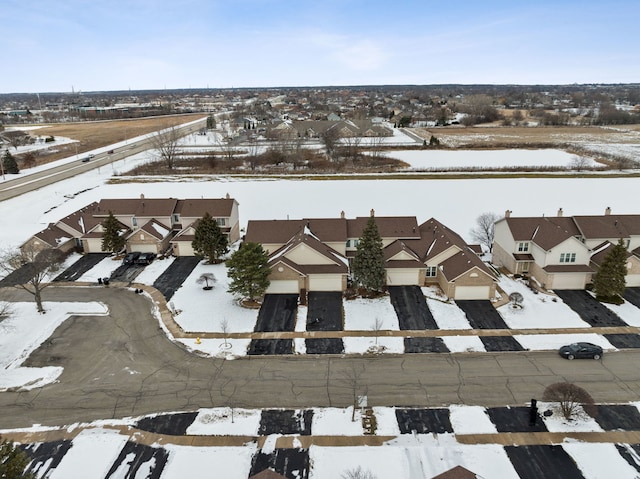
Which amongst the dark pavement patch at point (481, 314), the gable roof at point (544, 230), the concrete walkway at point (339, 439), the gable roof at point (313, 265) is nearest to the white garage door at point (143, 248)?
the gable roof at point (313, 265)

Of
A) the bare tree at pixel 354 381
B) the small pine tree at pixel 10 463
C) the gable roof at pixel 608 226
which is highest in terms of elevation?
the gable roof at pixel 608 226

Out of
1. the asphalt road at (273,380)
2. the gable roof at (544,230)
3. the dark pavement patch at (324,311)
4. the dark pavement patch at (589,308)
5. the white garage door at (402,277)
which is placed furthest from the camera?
the white garage door at (402,277)

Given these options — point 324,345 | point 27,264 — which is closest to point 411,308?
point 324,345

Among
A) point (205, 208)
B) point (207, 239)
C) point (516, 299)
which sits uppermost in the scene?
point (205, 208)

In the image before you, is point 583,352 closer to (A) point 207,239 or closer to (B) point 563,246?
(B) point 563,246

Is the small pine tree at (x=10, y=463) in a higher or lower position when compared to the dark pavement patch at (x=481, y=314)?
higher

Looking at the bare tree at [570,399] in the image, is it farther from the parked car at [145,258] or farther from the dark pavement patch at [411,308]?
the parked car at [145,258]

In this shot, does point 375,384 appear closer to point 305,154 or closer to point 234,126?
point 305,154
